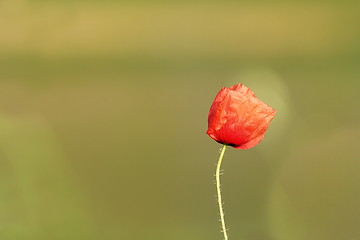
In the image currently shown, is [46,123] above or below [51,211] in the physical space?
above

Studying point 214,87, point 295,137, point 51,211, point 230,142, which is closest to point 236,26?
point 214,87

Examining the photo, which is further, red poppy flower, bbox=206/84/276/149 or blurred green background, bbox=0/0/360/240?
blurred green background, bbox=0/0/360/240

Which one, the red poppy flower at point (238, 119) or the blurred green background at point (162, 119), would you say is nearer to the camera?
the red poppy flower at point (238, 119)

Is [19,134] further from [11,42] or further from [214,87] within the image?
[214,87]
